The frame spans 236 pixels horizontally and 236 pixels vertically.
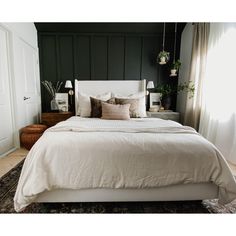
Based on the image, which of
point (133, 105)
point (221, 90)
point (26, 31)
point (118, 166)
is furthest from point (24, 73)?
point (221, 90)

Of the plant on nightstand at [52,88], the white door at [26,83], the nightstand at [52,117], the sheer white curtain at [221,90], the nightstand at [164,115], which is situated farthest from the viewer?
the plant on nightstand at [52,88]

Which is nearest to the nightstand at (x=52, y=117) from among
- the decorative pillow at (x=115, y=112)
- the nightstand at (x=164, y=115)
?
the decorative pillow at (x=115, y=112)

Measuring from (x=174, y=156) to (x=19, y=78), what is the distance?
3016mm

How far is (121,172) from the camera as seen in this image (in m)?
1.29

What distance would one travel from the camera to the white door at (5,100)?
260 centimetres

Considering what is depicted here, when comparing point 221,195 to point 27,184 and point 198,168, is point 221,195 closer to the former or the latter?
point 198,168

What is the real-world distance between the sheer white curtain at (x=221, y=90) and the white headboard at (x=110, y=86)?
1.34 meters

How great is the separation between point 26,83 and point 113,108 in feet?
6.42

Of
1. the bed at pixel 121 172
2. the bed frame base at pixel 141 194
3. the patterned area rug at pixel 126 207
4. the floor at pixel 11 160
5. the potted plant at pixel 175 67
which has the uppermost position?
the potted plant at pixel 175 67

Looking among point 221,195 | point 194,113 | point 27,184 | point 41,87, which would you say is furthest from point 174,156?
point 41,87

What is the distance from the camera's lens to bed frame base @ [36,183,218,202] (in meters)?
1.35

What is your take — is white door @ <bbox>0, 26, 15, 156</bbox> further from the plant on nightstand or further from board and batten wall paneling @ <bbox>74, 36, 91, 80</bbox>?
board and batten wall paneling @ <bbox>74, 36, 91, 80</bbox>

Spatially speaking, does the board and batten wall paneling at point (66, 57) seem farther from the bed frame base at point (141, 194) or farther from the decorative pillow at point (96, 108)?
the bed frame base at point (141, 194)

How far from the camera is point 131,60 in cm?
369
